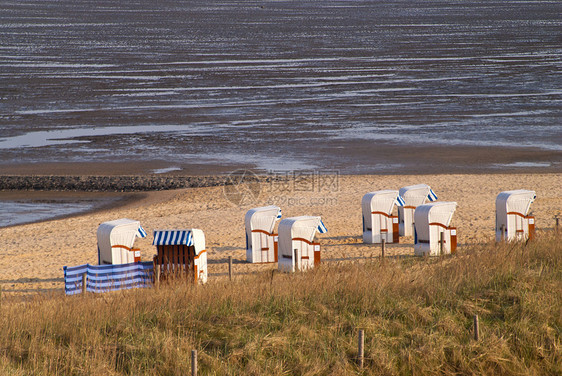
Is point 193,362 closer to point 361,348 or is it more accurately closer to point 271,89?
point 361,348

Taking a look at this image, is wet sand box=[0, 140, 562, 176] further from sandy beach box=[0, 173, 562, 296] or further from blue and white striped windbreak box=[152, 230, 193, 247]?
blue and white striped windbreak box=[152, 230, 193, 247]

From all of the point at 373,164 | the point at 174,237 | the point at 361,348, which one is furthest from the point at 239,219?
the point at 361,348

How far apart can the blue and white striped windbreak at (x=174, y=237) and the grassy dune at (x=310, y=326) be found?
10.2ft

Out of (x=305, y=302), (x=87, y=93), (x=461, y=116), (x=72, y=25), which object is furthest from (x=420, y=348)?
(x=72, y=25)

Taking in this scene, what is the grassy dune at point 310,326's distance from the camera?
30.4 ft

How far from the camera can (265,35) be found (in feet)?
258

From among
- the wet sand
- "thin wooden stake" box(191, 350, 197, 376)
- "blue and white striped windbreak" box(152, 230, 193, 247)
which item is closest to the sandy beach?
"blue and white striped windbreak" box(152, 230, 193, 247)

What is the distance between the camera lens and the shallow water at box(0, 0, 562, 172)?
33219mm

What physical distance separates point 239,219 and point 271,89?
26.7 meters

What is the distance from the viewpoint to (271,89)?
154 ft

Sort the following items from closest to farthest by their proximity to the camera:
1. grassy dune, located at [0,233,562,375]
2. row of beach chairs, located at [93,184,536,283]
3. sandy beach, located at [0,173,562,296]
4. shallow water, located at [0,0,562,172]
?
grassy dune, located at [0,233,562,375] < row of beach chairs, located at [93,184,536,283] < sandy beach, located at [0,173,562,296] < shallow water, located at [0,0,562,172]

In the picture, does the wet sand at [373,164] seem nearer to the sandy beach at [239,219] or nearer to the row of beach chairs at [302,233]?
the sandy beach at [239,219]

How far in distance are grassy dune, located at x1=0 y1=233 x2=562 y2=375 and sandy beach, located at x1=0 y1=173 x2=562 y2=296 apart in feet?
14.2

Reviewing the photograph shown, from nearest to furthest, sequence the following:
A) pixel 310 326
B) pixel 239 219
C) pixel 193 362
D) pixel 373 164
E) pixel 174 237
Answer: pixel 193 362 → pixel 310 326 → pixel 174 237 → pixel 239 219 → pixel 373 164
